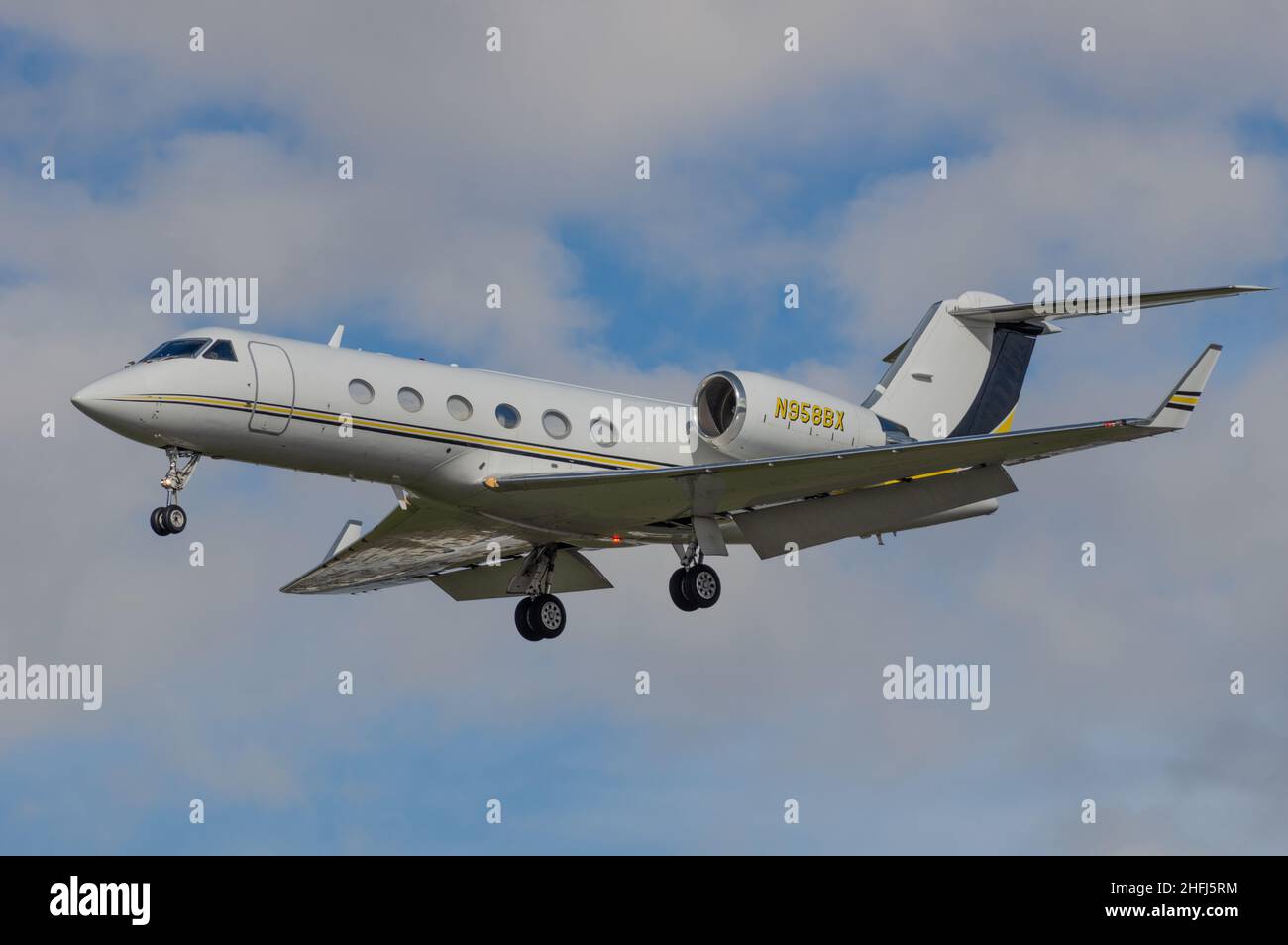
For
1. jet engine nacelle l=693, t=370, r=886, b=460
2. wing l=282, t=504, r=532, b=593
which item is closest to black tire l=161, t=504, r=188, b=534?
wing l=282, t=504, r=532, b=593

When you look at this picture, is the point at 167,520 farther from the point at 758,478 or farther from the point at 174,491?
the point at 758,478

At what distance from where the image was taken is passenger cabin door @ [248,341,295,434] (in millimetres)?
22953

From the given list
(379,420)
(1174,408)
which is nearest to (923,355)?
(1174,408)

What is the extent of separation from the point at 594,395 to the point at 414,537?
3.55 metres

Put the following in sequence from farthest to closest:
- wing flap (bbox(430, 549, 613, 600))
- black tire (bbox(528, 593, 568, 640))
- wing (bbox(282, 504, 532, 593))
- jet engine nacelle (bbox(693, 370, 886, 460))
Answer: wing flap (bbox(430, 549, 613, 600))
black tire (bbox(528, 593, 568, 640))
wing (bbox(282, 504, 532, 593))
jet engine nacelle (bbox(693, 370, 886, 460))

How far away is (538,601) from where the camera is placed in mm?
27578

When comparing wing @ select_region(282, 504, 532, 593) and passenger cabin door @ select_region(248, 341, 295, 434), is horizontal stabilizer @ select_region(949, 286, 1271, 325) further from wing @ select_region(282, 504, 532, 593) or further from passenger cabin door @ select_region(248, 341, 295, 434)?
passenger cabin door @ select_region(248, 341, 295, 434)

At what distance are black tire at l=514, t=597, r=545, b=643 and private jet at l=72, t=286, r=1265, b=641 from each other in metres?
0.03

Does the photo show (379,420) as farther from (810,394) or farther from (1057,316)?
(1057,316)

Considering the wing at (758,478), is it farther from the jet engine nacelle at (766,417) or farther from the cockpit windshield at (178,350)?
the cockpit windshield at (178,350)

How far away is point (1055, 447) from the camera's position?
24.1 metres

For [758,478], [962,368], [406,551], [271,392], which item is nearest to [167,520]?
[271,392]

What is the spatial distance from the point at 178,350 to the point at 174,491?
6.02 ft

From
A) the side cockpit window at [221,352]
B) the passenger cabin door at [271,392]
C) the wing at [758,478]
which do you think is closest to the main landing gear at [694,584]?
the wing at [758,478]
